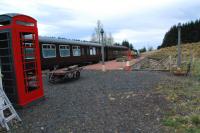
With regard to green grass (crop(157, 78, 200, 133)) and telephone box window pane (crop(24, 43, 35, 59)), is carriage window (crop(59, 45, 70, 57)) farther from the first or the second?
green grass (crop(157, 78, 200, 133))

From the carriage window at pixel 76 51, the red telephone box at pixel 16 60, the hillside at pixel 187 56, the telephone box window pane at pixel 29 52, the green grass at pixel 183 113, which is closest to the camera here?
the green grass at pixel 183 113

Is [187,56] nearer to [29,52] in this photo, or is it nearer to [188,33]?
[29,52]

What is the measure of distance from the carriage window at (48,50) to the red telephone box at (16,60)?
26.2ft

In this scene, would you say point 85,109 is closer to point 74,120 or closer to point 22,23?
point 74,120

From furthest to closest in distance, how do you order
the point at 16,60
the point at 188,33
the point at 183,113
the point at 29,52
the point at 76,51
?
the point at 188,33 < the point at 76,51 < the point at 29,52 < the point at 16,60 < the point at 183,113

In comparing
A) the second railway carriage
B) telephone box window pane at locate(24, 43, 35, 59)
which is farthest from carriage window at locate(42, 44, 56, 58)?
telephone box window pane at locate(24, 43, 35, 59)

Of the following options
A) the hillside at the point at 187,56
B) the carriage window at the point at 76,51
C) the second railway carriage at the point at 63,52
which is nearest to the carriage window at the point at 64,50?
the second railway carriage at the point at 63,52

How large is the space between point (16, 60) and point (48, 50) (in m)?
9.25

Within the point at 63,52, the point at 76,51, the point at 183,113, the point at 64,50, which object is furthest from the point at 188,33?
the point at 183,113

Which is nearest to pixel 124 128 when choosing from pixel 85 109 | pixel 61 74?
pixel 85 109

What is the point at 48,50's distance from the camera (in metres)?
14.7

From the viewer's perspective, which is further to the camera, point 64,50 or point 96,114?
point 64,50

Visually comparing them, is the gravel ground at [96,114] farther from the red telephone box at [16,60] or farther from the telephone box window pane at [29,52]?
the telephone box window pane at [29,52]

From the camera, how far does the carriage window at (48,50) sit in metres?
14.2
